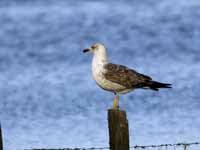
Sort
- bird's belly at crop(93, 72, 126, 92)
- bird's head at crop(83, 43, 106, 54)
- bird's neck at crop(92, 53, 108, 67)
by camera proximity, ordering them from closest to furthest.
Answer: bird's belly at crop(93, 72, 126, 92)
bird's neck at crop(92, 53, 108, 67)
bird's head at crop(83, 43, 106, 54)

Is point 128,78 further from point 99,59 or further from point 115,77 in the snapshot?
point 99,59

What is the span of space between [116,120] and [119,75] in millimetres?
4306

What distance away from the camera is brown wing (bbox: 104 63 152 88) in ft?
42.8

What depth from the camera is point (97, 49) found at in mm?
13953

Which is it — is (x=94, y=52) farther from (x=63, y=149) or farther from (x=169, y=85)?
(x=63, y=149)

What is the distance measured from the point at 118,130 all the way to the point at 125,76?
4.60m

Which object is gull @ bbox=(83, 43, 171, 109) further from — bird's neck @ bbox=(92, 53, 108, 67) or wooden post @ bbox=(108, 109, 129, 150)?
wooden post @ bbox=(108, 109, 129, 150)

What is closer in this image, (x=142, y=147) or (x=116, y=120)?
(x=116, y=120)

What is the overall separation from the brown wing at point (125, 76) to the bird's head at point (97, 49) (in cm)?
45

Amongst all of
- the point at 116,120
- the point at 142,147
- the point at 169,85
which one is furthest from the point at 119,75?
the point at 116,120

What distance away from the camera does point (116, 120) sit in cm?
901

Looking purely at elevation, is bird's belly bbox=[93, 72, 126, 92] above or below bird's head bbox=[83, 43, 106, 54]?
below

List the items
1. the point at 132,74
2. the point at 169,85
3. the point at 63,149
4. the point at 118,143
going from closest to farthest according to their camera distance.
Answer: the point at 118,143, the point at 63,149, the point at 169,85, the point at 132,74

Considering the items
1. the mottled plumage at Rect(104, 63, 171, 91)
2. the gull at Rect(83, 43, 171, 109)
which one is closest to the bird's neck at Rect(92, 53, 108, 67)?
the gull at Rect(83, 43, 171, 109)
